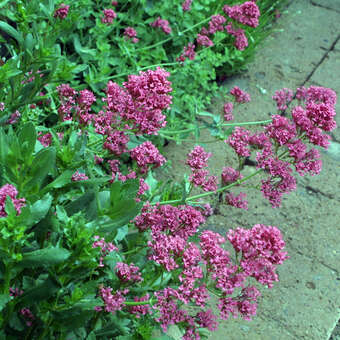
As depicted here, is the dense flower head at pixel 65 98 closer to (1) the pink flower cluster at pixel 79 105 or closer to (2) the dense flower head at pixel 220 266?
(1) the pink flower cluster at pixel 79 105

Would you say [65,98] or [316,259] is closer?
[65,98]

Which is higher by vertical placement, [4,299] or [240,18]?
[4,299]

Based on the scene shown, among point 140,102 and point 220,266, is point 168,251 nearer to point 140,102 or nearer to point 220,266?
point 220,266

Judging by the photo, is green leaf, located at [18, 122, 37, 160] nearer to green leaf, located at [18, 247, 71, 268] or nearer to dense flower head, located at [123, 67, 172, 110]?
green leaf, located at [18, 247, 71, 268]

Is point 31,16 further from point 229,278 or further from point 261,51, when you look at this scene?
point 261,51

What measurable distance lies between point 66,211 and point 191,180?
60 centimetres

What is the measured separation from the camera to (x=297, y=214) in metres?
3.19

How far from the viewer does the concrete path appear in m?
2.56

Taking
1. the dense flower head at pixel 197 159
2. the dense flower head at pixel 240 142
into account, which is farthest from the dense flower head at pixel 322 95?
the dense flower head at pixel 197 159

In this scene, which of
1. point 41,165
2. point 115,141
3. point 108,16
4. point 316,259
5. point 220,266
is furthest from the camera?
point 108,16

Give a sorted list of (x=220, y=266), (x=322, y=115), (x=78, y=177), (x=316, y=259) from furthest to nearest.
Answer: (x=316, y=259) < (x=322, y=115) < (x=78, y=177) < (x=220, y=266)

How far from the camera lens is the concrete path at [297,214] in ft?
8.39

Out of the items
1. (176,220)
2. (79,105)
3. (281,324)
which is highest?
(79,105)

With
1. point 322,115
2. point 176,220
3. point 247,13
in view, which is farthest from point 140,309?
point 247,13
